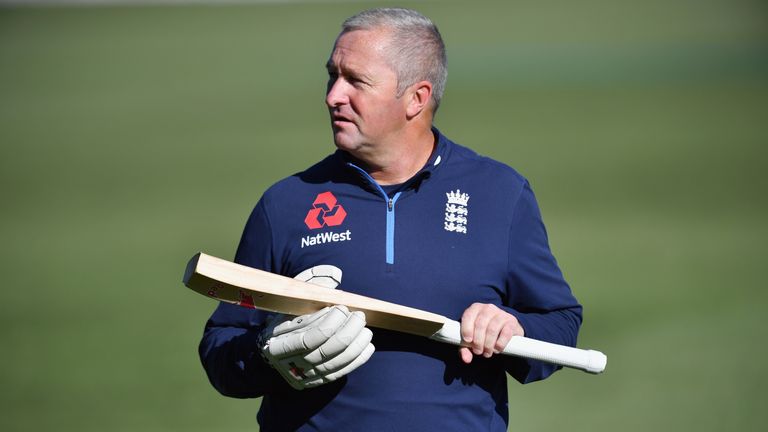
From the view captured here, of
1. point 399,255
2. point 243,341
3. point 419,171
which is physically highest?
point 419,171

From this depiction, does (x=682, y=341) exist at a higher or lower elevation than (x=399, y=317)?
lower

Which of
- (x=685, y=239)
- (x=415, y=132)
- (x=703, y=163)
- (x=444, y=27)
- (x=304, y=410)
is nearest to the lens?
(x=304, y=410)

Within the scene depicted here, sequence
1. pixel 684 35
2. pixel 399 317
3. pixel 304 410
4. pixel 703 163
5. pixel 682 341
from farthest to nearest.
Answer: pixel 684 35 → pixel 703 163 → pixel 682 341 → pixel 304 410 → pixel 399 317

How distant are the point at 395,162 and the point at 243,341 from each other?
2.01ft

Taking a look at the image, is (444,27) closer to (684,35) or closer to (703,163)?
(684,35)

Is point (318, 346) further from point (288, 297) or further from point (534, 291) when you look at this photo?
point (534, 291)

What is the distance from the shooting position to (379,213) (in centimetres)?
293

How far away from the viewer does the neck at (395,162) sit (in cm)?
300

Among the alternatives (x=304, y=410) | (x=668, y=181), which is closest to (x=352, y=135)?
(x=304, y=410)

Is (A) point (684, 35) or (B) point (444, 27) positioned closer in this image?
(A) point (684, 35)

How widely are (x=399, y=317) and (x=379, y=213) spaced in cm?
35

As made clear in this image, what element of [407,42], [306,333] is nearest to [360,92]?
[407,42]

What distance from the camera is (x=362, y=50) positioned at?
2943 millimetres

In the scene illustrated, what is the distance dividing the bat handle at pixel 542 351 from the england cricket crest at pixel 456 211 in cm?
28
